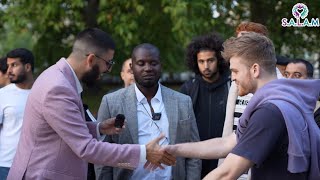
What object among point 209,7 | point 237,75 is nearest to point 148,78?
point 237,75

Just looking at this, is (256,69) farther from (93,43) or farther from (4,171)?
(4,171)

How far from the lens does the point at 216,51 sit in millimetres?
5613

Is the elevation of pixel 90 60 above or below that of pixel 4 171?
above

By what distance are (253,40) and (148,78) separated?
1761 millimetres

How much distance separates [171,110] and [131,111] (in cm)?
34

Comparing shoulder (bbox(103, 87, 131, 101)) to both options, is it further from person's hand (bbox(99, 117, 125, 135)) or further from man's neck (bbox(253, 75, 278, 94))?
man's neck (bbox(253, 75, 278, 94))

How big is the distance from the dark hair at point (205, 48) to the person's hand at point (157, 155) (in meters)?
1.82

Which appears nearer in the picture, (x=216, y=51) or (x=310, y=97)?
(x=310, y=97)

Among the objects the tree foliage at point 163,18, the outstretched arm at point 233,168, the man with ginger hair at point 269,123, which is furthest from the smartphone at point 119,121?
the tree foliage at point 163,18

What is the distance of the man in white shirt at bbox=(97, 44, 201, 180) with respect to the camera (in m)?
4.39

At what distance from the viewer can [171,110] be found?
14.8 ft

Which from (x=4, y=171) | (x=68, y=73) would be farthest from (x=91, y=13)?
(x=68, y=73)

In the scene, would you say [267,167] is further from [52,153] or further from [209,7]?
[209,7]

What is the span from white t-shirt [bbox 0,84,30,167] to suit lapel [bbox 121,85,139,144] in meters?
1.51
